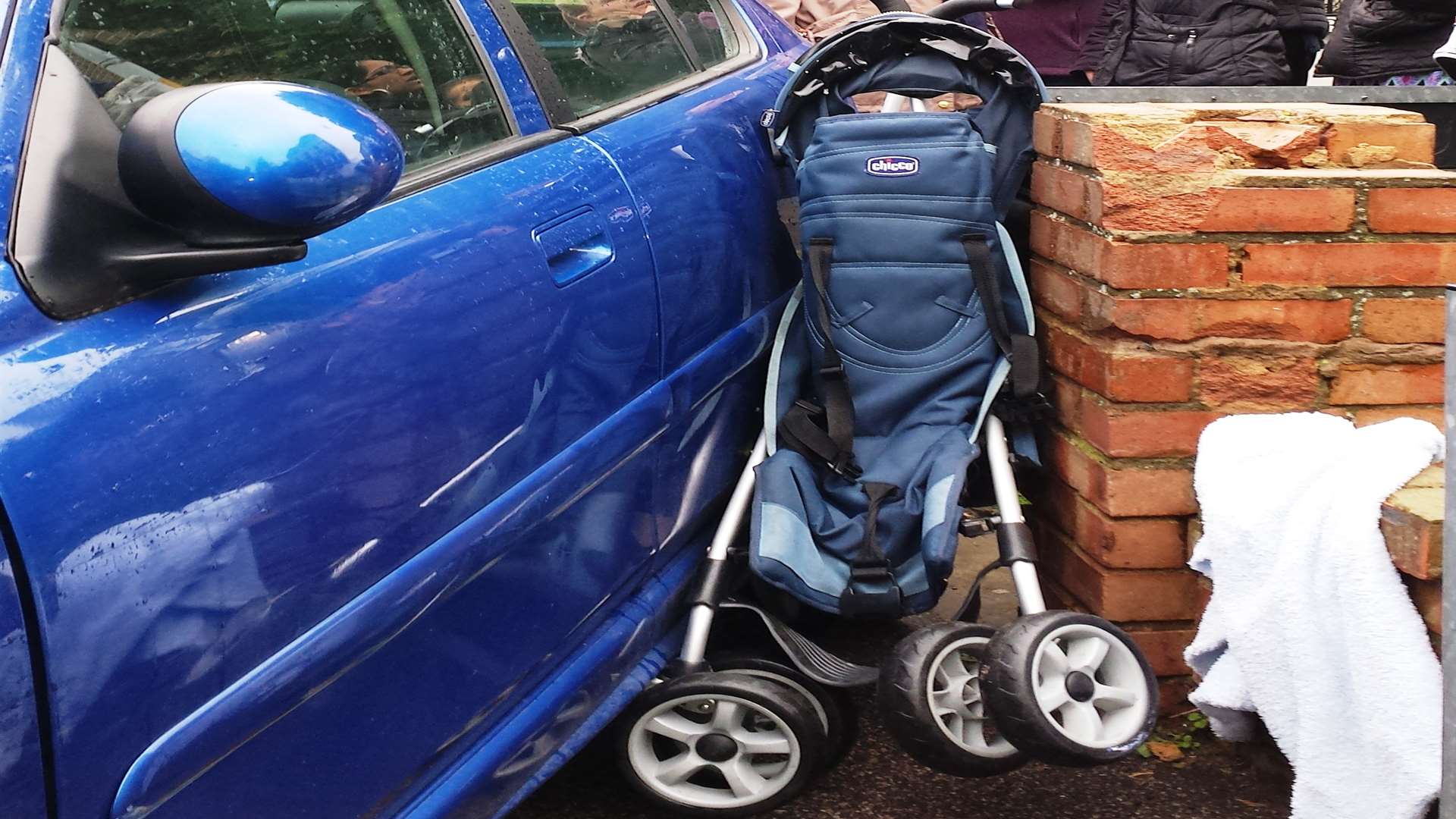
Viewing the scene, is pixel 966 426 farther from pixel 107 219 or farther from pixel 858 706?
pixel 107 219

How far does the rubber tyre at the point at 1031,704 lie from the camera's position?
2119 mm

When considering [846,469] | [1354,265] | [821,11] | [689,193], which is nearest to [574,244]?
[689,193]

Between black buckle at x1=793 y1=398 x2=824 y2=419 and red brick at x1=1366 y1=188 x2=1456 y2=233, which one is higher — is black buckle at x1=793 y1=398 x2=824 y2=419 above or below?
below

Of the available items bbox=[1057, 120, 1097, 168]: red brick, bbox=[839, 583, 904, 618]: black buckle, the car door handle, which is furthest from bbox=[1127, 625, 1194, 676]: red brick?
the car door handle

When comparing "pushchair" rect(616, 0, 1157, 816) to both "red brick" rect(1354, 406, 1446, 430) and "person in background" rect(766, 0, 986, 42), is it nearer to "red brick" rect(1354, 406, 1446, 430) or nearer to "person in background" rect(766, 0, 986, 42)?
"red brick" rect(1354, 406, 1446, 430)

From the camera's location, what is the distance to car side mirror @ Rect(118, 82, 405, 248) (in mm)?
1392

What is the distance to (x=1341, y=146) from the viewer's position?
101 inches

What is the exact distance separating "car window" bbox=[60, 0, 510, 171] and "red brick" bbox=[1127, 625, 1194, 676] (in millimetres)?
1466

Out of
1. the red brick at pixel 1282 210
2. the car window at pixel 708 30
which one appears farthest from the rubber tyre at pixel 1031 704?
the car window at pixel 708 30

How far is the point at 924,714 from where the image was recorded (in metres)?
2.23

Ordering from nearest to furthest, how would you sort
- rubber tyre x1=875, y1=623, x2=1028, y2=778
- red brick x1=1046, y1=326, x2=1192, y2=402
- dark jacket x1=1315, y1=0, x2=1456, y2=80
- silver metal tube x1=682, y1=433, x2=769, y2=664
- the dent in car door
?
the dent in car door → rubber tyre x1=875, y1=623, x2=1028, y2=778 → silver metal tube x1=682, y1=433, x2=769, y2=664 → red brick x1=1046, y1=326, x2=1192, y2=402 → dark jacket x1=1315, y1=0, x2=1456, y2=80

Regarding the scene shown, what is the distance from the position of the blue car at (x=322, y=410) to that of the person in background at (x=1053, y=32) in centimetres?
240

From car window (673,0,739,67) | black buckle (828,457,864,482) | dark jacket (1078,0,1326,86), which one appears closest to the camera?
black buckle (828,457,864,482)

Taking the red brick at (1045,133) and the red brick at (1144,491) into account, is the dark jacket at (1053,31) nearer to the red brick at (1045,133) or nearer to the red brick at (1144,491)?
the red brick at (1045,133)
